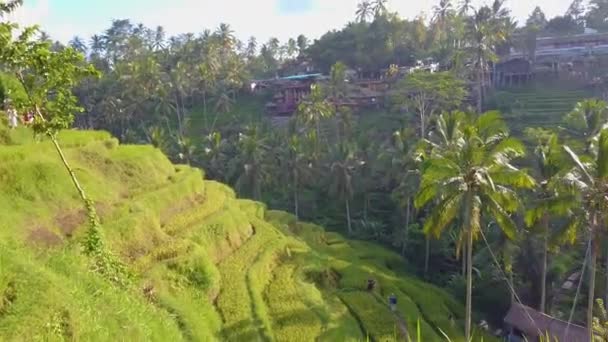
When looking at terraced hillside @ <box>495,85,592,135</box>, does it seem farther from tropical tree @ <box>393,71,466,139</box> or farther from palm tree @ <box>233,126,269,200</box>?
palm tree @ <box>233,126,269,200</box>

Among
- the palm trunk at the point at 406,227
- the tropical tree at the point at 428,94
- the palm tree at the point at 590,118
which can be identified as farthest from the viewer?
the tropical tree at the point at 428,94

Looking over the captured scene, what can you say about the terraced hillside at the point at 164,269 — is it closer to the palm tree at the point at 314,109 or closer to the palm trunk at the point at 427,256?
the palm trunk at the point at 427,256

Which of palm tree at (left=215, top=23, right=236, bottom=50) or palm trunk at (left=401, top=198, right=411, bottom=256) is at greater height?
palm tree at (left=215, top=23, right=236, bottom=50)

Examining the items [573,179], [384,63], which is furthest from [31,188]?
[384,63]

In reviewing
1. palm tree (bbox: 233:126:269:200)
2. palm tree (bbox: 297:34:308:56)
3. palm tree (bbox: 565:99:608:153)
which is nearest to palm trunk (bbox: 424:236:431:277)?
palm tree (bbox: 565:99:608:153)

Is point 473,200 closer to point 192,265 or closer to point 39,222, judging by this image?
point 192,265

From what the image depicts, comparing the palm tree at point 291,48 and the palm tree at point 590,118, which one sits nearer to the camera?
the palm tree at point 590,118

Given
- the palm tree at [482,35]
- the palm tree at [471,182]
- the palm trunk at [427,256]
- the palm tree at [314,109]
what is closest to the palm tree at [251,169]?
the palm tree at [314,109]
